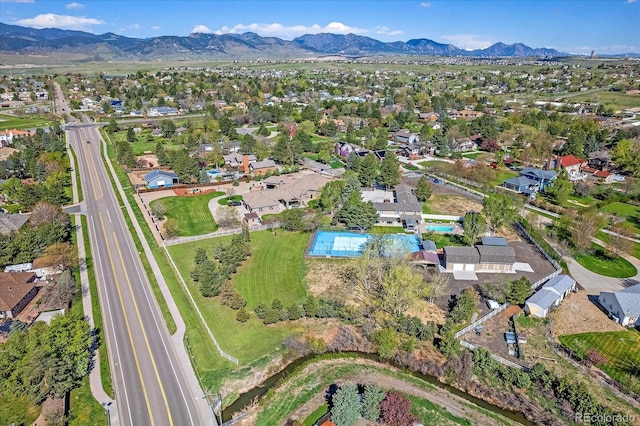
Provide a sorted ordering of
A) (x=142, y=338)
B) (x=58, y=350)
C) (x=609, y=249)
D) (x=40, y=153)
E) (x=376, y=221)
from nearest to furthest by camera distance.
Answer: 1. (x=58, y=350)
2. (x=142, y=338)
3. (x=609, y=249)
4. (x=376, y=221)
5. (x=40, y=153)

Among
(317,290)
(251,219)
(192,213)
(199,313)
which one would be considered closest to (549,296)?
(317,290)

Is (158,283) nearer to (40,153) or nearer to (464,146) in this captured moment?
(40,153)

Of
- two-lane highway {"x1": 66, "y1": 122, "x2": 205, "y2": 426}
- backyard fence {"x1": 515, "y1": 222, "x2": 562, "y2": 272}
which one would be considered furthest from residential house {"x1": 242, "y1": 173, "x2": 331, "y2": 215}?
backyard fence {"x1": 515, "y1": 222, "x2": 562, "y2": 272}

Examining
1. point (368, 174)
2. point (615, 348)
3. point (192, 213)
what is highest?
point (368, 174)

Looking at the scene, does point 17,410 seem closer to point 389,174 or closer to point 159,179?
point 159,179

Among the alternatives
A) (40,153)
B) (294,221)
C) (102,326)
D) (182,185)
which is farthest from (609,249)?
(40,153)

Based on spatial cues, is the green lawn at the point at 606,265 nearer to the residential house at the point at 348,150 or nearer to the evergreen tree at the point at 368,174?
the evergreen tree at the point at 368,174

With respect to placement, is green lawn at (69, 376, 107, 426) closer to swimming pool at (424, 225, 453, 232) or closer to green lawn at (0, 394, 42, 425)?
green lawn at (0, 394, 42, 425)
